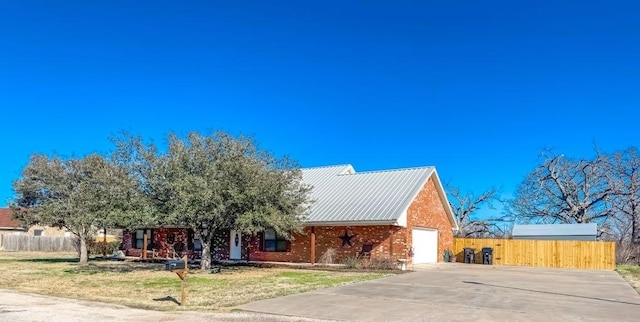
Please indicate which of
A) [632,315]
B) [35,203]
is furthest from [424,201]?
A: [35,203]

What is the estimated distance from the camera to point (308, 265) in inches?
998

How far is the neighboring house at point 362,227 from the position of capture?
24609 millimetres

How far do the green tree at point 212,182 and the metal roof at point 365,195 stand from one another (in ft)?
12.1

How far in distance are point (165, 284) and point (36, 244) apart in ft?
116

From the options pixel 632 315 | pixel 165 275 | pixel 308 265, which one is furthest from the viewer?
pixel 308 265

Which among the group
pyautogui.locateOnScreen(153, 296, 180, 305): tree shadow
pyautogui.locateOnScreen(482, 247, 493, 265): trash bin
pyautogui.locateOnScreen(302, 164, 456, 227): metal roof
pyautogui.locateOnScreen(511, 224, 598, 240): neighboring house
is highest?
pyautogui.locateOnScreen(302, 164, 456, 227): metal roof

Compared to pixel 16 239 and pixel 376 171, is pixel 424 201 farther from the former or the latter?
pixel 16 239

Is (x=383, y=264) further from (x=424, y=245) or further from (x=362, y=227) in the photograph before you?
(x=424, y=245)

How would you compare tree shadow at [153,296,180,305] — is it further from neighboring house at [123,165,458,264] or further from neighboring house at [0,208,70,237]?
neighboring house at [0,208,70,237]

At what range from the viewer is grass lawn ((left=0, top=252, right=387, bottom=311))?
1347 cm

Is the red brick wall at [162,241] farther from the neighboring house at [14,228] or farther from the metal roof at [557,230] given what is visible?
the neighboring house at [14,228]

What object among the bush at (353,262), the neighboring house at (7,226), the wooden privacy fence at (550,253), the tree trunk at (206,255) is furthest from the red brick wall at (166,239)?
the neighboring house at (7,226)

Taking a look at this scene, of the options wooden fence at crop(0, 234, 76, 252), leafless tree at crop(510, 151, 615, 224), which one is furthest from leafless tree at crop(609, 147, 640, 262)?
wooden fence at crop(0, 234, 76, 252)

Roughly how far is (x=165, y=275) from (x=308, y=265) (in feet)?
23.9
